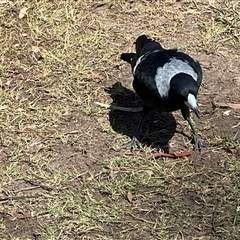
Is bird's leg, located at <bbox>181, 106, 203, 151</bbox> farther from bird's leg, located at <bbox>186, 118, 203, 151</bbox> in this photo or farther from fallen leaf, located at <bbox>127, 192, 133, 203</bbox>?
fallen leaf, located at <bbox>127, 192, 133, 203</bbox>

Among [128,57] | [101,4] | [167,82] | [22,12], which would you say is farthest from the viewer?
[101,4]

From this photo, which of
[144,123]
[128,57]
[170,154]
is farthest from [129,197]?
[128,57]

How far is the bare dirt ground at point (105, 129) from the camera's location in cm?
460

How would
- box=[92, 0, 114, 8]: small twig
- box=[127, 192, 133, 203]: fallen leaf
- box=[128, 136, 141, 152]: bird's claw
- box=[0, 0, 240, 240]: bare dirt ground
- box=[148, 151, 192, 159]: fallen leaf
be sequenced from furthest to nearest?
box=[92, 0, 114, 8]: small twig < box=[128, 136, 141, 152]: bird's claw < box=[148, 151, 192, 159]: fallen leaf < box=[127, 192, 133, 203]: fallen leaf < box=[0, 0, 240, 240]: bare dirt ground

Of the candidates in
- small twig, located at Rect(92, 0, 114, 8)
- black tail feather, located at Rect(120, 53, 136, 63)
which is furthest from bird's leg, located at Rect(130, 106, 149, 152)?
small twig, located at Rect(92, 0, 114, 8)

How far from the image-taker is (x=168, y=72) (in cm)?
504

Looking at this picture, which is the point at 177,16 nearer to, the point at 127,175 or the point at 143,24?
the point at 143,24

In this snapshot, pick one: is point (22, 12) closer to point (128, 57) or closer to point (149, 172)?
point (128, 57)

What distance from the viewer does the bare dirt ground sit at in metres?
4.60

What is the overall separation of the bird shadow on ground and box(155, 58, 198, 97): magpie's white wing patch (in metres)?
0.62

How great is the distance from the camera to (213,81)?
6.21 meters

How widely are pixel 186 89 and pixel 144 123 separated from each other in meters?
0.98

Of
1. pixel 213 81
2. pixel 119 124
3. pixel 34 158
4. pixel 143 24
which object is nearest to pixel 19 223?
pixel 34 158

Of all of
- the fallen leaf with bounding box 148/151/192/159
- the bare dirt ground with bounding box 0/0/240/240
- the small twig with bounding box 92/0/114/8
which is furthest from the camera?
the small twig with bounding box 92/0/114/8
